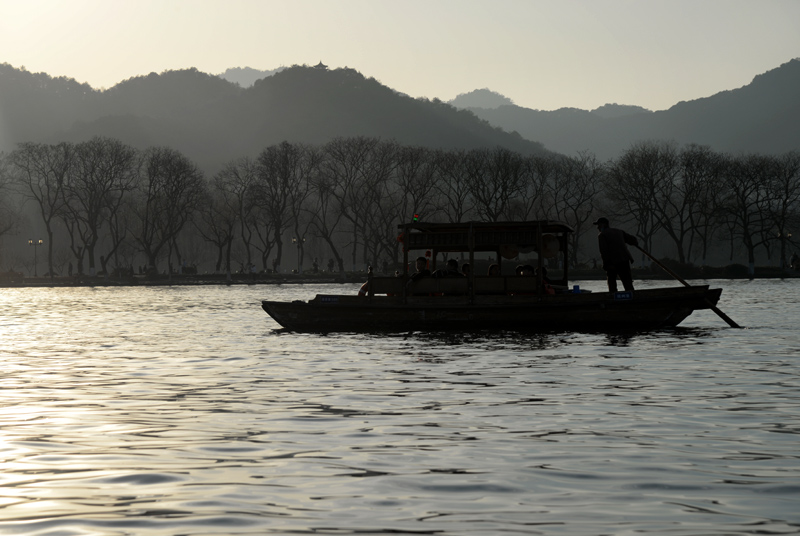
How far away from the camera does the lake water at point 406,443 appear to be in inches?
235

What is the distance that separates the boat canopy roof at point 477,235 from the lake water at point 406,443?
6588 mm

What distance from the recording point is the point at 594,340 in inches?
851

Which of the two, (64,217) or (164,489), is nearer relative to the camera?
(164,489)

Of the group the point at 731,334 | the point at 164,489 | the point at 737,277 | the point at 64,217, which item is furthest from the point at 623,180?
the point at 164,489

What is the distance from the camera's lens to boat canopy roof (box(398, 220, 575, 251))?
24.6m

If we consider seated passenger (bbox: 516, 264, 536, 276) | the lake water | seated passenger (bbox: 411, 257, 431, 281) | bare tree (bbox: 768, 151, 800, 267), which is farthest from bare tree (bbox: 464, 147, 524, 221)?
the lake water

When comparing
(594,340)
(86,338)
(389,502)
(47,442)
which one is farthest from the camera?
(86,338)

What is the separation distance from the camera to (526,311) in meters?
23.6

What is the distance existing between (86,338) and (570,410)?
17.1 metres

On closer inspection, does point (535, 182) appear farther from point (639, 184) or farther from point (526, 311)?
point (526, 311)

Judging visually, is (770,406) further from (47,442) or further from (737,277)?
(737,277)

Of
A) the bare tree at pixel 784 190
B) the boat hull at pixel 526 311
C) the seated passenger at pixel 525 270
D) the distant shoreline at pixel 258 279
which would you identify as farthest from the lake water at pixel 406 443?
the bare tree at pixel 784 190

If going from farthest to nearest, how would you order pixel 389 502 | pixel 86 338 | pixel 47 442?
pixel 86 338 < pixel 47 442 < pixel 389 502

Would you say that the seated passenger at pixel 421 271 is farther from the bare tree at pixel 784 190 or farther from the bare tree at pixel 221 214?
the bare tree at pixel 784 190
